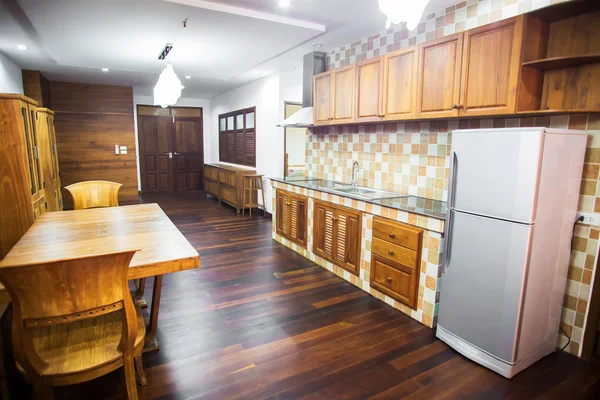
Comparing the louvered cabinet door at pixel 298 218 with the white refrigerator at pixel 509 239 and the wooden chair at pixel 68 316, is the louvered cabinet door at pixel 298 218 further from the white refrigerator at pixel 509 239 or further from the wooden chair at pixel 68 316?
the wooden chair at pixel 68 316

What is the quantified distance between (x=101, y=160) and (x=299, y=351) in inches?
283

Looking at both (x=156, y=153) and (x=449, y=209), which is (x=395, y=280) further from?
(x=156, y=153)

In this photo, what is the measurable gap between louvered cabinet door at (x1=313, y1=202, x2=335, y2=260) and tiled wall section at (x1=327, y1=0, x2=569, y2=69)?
6.09ft

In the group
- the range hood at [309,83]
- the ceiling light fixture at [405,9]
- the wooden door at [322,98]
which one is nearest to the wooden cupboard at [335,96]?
the wooden door at [322,98]

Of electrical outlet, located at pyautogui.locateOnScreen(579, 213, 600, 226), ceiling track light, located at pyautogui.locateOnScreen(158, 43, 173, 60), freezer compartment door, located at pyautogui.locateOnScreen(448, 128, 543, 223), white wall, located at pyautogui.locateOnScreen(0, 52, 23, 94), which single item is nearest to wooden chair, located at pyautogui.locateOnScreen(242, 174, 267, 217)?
ceiling track light, located at pyautogui.locateOnScreen(158, 43, 173, 60)

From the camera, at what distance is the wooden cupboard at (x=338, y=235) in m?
3.42

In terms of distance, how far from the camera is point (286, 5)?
3.05 meters

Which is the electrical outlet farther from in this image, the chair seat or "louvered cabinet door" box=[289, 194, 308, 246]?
the chair seat

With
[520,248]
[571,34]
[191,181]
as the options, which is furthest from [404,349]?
[191,181]

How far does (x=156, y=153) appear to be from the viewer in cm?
912

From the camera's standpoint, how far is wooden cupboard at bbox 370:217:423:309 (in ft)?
9.08

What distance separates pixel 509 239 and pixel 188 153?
8.77m

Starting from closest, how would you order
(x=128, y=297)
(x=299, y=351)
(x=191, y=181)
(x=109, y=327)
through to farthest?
(x=128, y=297) → (x=109, y=327) → (x=299, y=351) → (x=191, y=181)

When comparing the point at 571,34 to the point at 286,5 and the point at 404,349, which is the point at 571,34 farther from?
the point at 404,349
